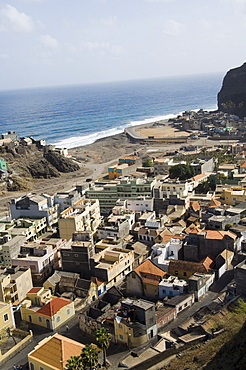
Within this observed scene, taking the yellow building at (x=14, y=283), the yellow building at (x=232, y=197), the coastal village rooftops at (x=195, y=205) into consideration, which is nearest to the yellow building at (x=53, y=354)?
the yellow building at (x=14, y=283)

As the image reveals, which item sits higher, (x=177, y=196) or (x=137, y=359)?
(x=177, y=196)

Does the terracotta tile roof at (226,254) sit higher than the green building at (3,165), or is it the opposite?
the green building at (3,165)

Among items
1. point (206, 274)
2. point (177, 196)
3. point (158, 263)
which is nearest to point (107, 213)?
point (177, 196)

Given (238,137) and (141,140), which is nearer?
(238,137)

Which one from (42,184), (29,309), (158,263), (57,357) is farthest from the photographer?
(42,184)

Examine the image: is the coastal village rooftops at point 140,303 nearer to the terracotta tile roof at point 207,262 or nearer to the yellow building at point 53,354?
the yellow building at point 53,354

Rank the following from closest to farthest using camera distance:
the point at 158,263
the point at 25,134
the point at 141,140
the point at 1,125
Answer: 1. the point at 158,263
2. the point at 141,140
3. the point at 25,134
4. the point at 1,125

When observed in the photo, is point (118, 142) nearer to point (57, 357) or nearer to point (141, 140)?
point (141, 140)
